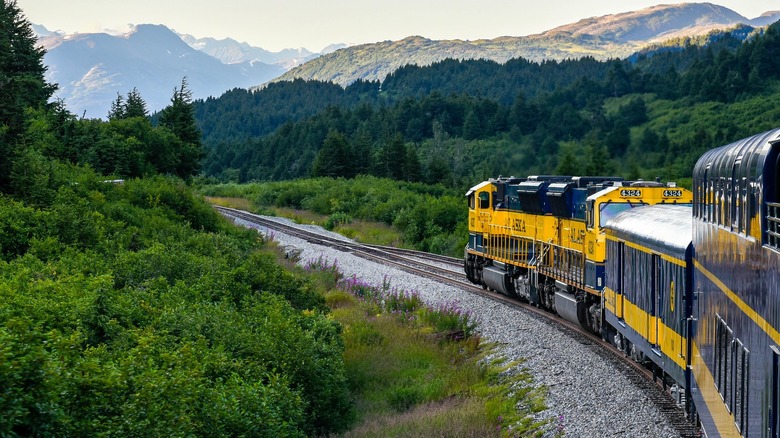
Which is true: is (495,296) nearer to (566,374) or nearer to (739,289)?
(566,374)

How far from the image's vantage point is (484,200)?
31.4 meters

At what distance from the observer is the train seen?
648 cm

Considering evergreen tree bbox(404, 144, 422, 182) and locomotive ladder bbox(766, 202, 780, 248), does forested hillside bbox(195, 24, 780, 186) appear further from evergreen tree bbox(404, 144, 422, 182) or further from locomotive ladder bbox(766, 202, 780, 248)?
locomotive ladder bbox(766, 202, 780, 248)

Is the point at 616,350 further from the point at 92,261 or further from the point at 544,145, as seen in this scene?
the point at 544,145

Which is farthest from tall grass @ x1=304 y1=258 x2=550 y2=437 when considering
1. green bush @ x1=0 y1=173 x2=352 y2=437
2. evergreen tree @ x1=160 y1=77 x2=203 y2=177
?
evergreen tree @ x1=160 y1=77 x2=203 y2=177

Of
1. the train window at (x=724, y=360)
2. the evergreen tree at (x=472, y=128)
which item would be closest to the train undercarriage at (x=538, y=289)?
the train window at (x=724, y=360)

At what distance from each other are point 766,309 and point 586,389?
31.2 feet

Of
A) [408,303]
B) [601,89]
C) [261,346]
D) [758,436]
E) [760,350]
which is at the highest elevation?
[601,89]

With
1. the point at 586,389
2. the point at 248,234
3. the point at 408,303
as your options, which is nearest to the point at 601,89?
the point at 248,234

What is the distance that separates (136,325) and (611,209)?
11.0 m

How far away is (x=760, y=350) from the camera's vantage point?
20.5ft

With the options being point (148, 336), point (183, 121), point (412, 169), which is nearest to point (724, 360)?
point (148, 336)

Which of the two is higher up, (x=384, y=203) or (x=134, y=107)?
(x=134, y=107)

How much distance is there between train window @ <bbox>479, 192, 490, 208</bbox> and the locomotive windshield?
10970 mm
